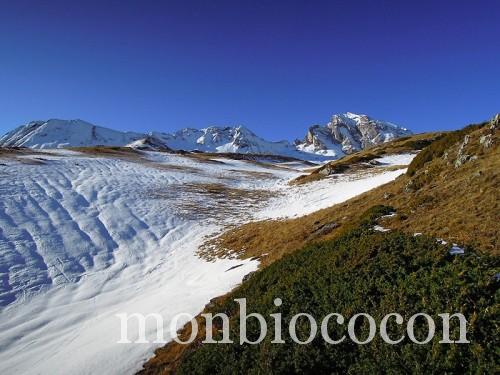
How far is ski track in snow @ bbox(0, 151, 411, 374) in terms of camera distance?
12.4 meters

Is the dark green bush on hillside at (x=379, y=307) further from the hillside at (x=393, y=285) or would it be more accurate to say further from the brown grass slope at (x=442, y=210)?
the brown grass slope at (x=442, y=210)

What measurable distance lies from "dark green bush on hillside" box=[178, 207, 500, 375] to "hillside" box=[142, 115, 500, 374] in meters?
→ 0.02

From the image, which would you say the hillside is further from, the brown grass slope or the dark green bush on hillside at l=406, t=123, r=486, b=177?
the dark green bush on hillside at l=406, t=123, r=486, b=177

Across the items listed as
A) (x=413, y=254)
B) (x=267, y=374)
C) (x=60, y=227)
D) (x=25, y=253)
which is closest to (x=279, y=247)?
(x=413, y=254)

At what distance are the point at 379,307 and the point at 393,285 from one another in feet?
2.35

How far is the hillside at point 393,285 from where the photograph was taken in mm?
6043

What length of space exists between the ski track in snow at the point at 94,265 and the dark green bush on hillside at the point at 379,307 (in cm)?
447

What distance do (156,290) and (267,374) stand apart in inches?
481

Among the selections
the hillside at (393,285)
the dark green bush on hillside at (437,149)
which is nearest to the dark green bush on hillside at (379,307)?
the hillside at (393,285)

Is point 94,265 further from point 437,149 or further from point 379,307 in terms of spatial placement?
point 437,149

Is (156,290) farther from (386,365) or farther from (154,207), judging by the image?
(154,207)

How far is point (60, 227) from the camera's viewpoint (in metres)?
25.4

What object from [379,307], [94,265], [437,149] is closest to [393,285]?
[379,307]

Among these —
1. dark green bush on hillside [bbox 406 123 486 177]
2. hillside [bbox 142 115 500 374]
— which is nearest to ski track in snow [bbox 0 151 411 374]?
hillside [bbox 142 115 500 374]
